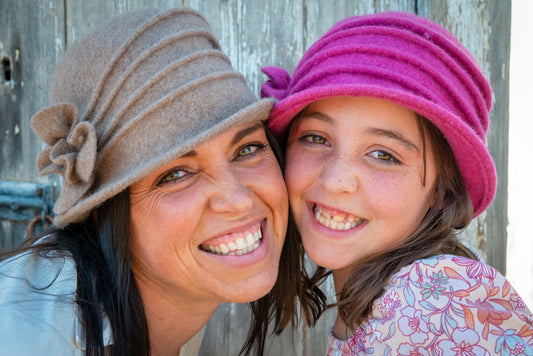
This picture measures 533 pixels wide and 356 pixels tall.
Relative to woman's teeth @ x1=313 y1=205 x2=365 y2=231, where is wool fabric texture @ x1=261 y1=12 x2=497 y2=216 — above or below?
above

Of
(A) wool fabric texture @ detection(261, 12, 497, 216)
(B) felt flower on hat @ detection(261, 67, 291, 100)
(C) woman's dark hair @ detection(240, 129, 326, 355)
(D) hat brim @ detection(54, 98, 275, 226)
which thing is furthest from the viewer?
(C) woman's dark hair @ detection(240, 129, 326, 355)

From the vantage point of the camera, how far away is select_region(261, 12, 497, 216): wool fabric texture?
1587mm

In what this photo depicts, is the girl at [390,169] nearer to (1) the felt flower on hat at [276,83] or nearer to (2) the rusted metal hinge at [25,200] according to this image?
(1) the felt flower on hat at [276,83]

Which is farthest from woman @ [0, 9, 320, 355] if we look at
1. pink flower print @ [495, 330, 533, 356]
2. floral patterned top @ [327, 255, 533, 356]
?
pink flower print @ [495, 330, 533, 356]

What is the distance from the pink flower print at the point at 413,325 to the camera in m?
1.40

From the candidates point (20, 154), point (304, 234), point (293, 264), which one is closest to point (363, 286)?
point (304, 234)

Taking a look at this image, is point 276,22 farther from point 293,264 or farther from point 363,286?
point 363,286

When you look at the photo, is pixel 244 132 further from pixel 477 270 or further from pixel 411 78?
pixel 477 270

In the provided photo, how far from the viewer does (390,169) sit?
1.69m

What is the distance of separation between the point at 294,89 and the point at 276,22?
700mm

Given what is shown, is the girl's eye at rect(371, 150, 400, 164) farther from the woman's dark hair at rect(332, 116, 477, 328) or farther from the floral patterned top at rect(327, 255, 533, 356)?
the floral patterned top at rect(327, 255, 533, 356)

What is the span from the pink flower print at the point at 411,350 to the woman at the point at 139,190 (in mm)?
520

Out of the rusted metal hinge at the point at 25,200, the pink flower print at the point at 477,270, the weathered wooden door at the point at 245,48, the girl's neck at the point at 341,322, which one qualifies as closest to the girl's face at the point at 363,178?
the girl's neck at the point at 341,322

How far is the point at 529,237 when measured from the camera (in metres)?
2.93
